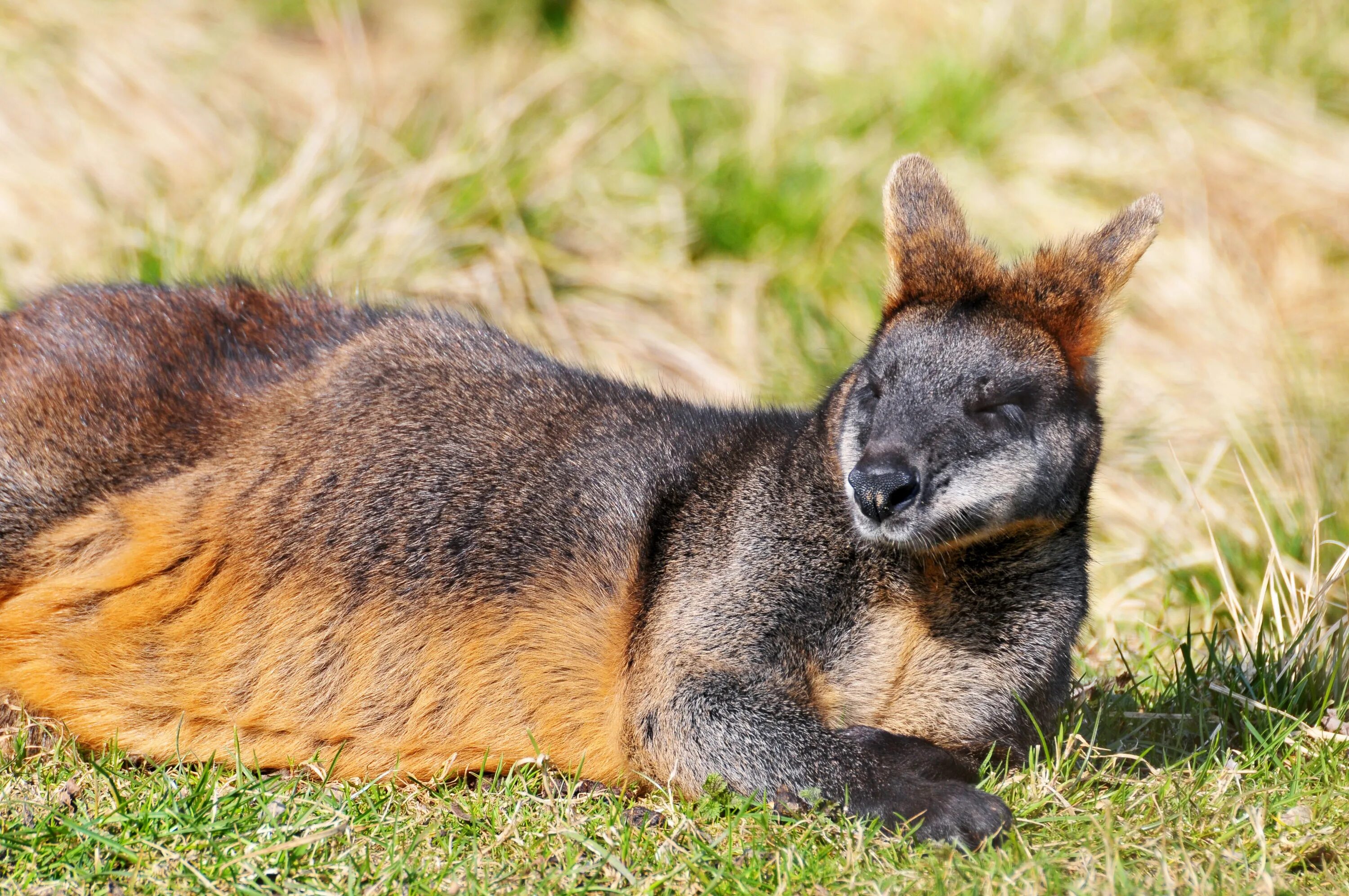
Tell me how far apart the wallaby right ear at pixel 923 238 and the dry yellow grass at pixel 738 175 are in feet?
8.17

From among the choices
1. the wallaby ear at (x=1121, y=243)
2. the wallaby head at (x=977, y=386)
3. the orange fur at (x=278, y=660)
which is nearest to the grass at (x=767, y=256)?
the orange fur at (x=278, y=660)

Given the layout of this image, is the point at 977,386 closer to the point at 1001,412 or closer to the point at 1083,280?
the point at 1001,412

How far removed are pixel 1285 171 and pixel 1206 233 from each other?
4.50 ft

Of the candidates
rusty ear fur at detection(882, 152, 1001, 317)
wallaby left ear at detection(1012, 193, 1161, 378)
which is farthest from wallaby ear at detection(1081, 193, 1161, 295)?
rusty ear fur at detection(882, 152, 1001, 317)

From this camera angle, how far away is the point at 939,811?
423cm

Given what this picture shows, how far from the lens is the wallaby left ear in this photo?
15.3 ft

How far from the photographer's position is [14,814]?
4.28 m

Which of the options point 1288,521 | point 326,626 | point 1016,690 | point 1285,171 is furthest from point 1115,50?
point 326,626

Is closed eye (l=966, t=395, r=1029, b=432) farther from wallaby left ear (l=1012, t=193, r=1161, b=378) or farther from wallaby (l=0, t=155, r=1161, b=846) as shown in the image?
wallaby left ear (l=1012, t=193, r=1161, b=378)

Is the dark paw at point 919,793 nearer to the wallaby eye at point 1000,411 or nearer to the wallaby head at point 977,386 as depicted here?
the wallaby head at point 977,386

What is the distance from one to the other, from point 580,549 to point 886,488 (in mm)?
1219

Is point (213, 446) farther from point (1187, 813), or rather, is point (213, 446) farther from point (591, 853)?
point (1187, 813)

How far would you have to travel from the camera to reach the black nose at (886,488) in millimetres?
4234

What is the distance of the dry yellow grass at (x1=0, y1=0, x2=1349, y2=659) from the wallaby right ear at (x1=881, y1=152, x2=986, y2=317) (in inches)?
98.1
